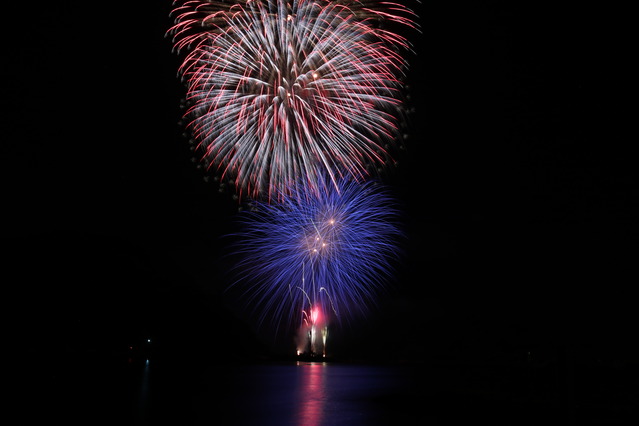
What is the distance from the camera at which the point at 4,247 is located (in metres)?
79.4

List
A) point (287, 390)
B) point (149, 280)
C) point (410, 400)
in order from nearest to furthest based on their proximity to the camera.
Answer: point (410, 400) < point (287, 390) < point (149, 280)

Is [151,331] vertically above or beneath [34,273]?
beneath

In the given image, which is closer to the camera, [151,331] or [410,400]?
[410,400]

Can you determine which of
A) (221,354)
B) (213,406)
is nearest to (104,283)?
(221,354)

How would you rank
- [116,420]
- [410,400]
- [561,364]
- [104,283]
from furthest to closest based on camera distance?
[104,283]
[410,400]
[116,420]
[561,364]

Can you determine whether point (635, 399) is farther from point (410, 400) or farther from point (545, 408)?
point (410, 400)

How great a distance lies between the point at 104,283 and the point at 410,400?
80.8 metres

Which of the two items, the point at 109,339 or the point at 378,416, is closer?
the point at 378,416

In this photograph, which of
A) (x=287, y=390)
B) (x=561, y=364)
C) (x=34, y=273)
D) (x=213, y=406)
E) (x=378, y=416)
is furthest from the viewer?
(x=34, y=273)

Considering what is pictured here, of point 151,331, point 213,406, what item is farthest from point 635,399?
point 151,331

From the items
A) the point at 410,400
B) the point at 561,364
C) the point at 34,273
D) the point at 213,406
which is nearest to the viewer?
the point at 561,364

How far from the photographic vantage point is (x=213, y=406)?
69.4ft

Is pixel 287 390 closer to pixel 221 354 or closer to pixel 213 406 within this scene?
pixel 213 406

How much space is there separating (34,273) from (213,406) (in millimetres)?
67246
